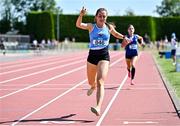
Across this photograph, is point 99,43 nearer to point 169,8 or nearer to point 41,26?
point 41,26

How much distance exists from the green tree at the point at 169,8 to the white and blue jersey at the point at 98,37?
129017 millimetres

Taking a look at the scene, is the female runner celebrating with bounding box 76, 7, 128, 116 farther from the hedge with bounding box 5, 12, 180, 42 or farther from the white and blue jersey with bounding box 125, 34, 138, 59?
the hedge with bounding box 5, 12, 180, 42

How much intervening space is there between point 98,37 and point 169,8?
133m

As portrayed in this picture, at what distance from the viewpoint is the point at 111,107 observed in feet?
45.0

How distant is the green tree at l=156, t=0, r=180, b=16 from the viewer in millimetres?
140325

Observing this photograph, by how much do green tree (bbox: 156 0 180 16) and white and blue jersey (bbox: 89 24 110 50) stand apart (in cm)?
12902

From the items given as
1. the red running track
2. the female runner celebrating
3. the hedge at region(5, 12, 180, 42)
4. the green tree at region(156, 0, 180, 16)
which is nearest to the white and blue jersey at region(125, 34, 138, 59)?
the red running track

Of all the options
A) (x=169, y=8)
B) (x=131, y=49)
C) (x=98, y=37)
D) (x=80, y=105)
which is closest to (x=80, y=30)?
(x=169, y=8)

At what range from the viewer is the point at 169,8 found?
142 metres

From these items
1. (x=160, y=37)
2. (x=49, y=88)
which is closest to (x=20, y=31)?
(x=160, y=37)

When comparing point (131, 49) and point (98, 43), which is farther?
point (131, 49)

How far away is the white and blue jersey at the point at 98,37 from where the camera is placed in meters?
11.9

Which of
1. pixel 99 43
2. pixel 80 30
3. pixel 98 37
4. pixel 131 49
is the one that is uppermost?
pixel 98 37

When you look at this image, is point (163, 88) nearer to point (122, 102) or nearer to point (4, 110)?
point (122, 102)
